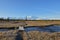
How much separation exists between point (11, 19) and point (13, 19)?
5.54 feet

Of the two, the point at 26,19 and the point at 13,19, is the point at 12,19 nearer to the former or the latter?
the point at 13,19

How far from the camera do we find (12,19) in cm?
10062

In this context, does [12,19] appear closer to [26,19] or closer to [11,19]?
[11,19]

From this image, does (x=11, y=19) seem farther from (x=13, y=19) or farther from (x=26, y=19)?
(x=26, y=19)

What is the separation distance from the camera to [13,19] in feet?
331

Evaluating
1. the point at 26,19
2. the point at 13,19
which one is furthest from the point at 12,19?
the point at 26,19

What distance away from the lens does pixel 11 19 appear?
101750 millimetres

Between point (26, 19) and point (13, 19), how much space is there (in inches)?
380

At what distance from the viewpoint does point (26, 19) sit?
9756 cm

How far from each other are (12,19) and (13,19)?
0.72 m

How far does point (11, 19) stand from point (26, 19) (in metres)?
11.3

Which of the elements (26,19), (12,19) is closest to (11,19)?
(12,19)
